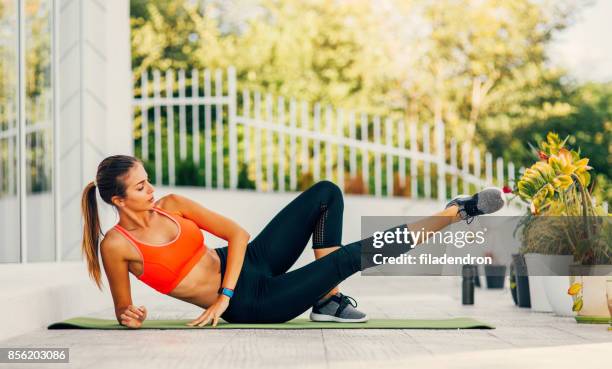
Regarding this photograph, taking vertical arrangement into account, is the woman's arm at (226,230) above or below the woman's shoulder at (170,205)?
below

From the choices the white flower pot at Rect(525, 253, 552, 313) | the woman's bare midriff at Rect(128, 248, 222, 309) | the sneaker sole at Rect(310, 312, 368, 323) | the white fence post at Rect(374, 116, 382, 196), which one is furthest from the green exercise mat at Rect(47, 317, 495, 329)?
the white fence post at Rect(374, 116, 382, 196)

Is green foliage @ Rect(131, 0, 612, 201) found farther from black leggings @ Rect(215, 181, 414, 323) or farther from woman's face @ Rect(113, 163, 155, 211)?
woman's face @ Rect(113, 163, 155, 211)

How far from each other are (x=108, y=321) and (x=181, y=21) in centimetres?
1166

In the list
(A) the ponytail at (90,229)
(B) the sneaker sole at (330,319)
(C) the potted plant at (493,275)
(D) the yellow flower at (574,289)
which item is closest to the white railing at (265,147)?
(C) the potted plant at (493,275)

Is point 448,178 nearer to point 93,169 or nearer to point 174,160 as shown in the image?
point 174,160

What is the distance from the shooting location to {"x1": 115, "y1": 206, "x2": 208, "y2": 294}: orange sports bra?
4.13m

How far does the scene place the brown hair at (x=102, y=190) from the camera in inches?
161

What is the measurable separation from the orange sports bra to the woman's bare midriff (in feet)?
0.08

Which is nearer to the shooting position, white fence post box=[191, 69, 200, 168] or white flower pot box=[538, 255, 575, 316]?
white flower pot box=[538, 255, 575, 316]

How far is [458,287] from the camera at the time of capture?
8430 millimetres

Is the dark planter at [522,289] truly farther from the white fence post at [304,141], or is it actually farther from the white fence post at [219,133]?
the white fence post at [304,141]

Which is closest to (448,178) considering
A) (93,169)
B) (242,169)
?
(242,169)

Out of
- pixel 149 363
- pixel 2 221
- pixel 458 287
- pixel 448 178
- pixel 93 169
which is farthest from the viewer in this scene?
pixel 448 178

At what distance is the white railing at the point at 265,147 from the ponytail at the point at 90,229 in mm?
5380
